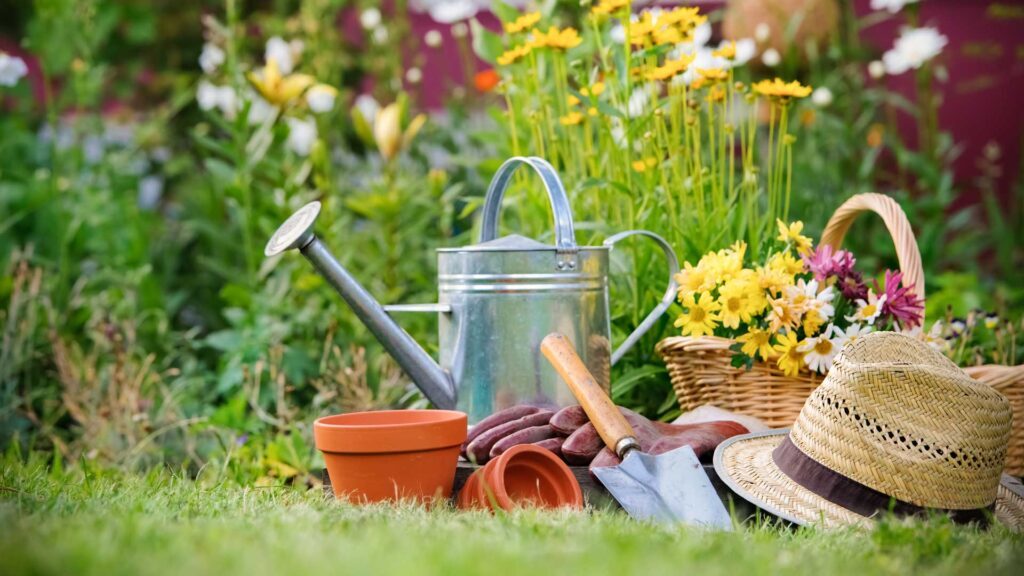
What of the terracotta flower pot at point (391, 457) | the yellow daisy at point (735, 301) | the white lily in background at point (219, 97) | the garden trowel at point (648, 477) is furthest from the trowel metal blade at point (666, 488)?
the white lily in background at point (219, 97)

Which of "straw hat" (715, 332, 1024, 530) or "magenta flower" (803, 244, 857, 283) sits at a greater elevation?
"magenta flower" (803, 244, 857, 283)

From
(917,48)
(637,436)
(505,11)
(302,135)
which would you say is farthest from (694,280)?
(917,48)

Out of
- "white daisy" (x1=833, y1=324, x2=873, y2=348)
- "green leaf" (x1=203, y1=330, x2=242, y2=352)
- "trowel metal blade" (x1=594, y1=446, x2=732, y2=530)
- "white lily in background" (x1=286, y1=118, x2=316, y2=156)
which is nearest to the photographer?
"trowel metal blade" (x1=594, y1=446, x2=732, y2=530)

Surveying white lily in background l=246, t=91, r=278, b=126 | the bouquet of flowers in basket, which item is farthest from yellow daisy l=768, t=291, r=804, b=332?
white lily in background l=246, t=91, r=278, b=126

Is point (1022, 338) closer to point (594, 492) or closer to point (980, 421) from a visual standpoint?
point (980, 421)

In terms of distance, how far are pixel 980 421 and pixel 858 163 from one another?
A: 7.95 ft

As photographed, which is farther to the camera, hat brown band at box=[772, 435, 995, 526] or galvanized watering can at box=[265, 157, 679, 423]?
galvanized watering can at box=[265, 157, 679, 423]

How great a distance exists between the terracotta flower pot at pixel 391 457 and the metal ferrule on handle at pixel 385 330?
1.05ft

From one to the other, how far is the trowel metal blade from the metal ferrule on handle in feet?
1.53

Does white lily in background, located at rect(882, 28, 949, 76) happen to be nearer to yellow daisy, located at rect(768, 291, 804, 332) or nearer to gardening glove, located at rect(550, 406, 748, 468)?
yellow daisy, located at rect(768, 291, 804, 332)

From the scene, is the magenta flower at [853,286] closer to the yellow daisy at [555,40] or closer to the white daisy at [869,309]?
the white daisy at [869,309]

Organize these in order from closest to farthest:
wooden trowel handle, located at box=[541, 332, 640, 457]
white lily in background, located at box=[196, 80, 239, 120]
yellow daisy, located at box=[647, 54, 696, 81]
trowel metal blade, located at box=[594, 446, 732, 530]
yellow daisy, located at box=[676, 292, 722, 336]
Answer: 1. trowel metal blade, located at box=[594, 446, 732, 530]
2. wooden trowel handle, located at box=[541, 332, 640, 457]
3. yellow daisy, located at box=[676, 292, 722, 336]
4. yellow daisy, located at box=[647, 54, 696, 81]
5. white lily in background, located at box=[196, 80, 239, 120]

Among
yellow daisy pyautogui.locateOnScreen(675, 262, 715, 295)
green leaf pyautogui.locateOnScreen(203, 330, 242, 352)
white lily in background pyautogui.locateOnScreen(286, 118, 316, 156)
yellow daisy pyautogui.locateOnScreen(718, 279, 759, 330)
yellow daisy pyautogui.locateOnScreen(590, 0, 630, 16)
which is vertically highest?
yellow daisy pyautogui.locateOnScreen(590, 0, 630, 16)

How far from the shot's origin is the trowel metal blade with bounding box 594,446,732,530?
1.80 meters
